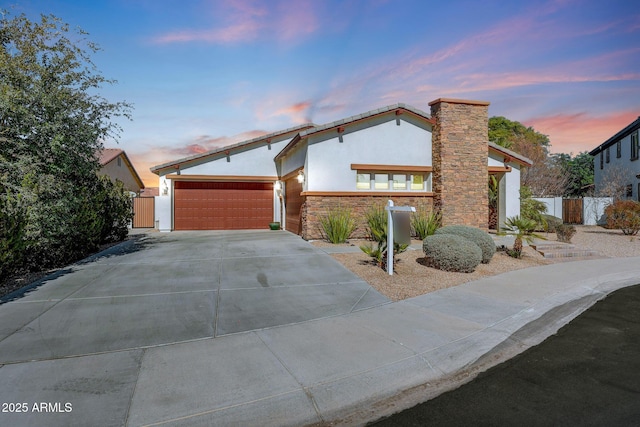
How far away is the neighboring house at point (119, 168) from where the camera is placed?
29038mm

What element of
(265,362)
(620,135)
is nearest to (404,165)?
(265,362)

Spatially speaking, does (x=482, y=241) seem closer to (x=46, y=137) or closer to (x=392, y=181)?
(x=392, y=181)

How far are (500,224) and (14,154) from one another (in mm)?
18079

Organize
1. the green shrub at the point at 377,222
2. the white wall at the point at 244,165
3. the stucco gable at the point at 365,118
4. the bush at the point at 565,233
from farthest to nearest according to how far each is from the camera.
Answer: the white wall at the point at 244,165, the stucco gable at the point at 365,118, the bush at the point at 565,233, the green shrub at the point at 377,222

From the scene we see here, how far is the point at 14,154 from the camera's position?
8.70 m

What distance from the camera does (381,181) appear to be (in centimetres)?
1515

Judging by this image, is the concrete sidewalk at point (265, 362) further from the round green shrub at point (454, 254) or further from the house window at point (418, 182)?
the house window at point (418, 182)

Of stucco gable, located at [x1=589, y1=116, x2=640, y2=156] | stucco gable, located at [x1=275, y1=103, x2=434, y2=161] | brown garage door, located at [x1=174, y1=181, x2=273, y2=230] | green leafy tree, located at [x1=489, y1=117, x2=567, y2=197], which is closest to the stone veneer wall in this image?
stucco gable, located at [x1=275, y1=103, x2=434, y2=161]

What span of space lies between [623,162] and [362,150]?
83.3 ft

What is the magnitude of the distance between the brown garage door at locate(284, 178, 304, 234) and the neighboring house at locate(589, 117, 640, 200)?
22088mm

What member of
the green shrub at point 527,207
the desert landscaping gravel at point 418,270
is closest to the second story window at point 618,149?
the green shrub at point 527,207

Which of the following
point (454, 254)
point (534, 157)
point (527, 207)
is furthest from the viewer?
point (534, 157)

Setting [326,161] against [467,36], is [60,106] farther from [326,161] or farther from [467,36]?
[467,36]

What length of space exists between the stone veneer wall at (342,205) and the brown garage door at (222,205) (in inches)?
260
